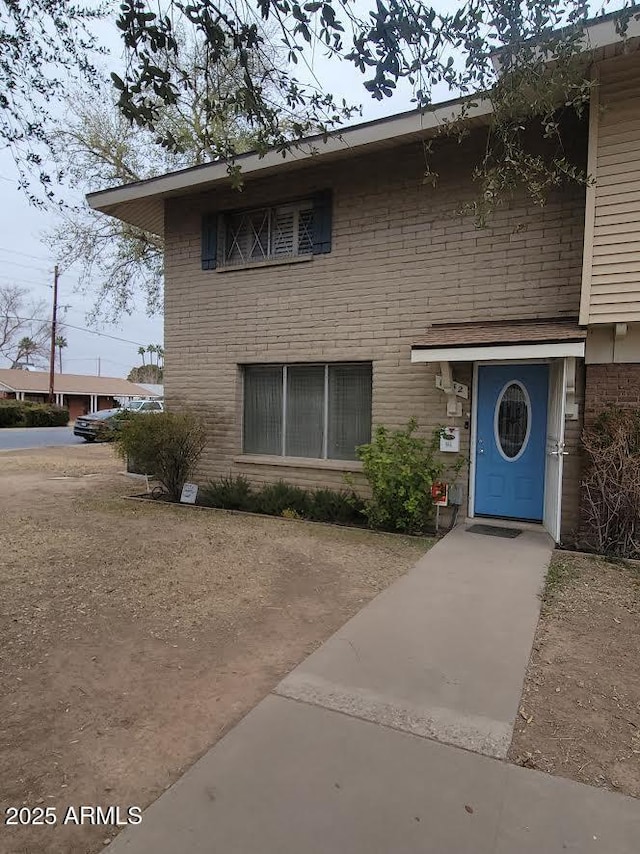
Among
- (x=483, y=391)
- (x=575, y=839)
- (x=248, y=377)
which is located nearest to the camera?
(x=575, y=839)

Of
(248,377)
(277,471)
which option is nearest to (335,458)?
(277,471)

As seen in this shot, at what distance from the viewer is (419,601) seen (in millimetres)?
4633

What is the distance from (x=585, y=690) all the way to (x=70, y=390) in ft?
182

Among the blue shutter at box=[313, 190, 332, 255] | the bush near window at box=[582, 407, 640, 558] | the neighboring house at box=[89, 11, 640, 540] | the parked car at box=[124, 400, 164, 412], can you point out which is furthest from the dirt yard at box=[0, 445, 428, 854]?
the blue shutter at box=[313, 190, 332, 255]

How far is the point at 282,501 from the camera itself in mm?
8430

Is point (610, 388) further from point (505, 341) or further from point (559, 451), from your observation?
point (505, 341)

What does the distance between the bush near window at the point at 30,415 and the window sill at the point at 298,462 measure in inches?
1143

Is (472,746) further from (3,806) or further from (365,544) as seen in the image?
(365,544)

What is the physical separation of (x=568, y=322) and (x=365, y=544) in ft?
12.4

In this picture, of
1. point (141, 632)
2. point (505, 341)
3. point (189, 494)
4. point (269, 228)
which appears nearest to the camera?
point (141, 632)

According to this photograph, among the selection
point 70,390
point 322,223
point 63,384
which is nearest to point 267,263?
point 322,223

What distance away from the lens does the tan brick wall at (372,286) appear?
23.5 ft

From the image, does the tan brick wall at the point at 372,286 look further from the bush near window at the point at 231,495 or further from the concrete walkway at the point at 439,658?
the concrete walkway at the point at 439,658

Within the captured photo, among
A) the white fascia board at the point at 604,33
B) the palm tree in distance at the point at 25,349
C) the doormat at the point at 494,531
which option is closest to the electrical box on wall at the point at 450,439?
the doormat at the point at 494,531
